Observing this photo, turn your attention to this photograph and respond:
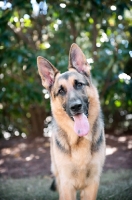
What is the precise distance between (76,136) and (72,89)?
616mm

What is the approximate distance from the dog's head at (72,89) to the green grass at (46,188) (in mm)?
1402

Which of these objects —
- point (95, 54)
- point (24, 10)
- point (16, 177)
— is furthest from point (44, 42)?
point (16, 177)

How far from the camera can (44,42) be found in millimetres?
9898

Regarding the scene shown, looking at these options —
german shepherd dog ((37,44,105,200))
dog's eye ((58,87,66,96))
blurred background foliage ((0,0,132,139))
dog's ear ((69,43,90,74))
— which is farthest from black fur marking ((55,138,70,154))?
blurred background foliage ((0,0,132,139))

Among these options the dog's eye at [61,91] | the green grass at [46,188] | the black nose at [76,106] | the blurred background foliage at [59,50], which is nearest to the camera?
the black nose at [76,106]

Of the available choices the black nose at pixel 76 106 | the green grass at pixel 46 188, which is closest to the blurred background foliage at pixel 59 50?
the green grass at pixel 46 188

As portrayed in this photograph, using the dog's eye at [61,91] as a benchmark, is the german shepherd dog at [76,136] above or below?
below

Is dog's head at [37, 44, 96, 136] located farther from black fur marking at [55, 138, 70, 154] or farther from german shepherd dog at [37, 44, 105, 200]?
black fur marking at [55, 138, 70, 154]

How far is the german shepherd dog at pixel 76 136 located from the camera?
4.39 m

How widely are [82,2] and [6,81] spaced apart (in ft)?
10.2

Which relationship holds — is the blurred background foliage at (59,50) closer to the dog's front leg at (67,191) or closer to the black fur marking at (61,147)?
the black fur marking at (61,147)

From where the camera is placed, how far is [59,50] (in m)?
8.81

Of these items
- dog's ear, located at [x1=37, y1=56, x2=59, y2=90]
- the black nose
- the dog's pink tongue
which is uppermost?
dog's ear, located at [x1=37, y1=56, x2=59, y2=90]

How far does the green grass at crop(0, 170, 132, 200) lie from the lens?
17.2 feet
